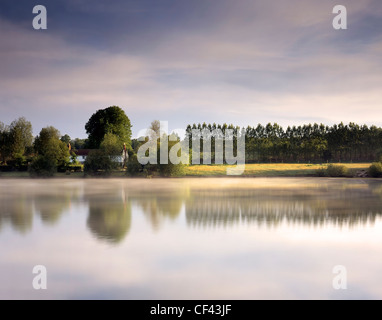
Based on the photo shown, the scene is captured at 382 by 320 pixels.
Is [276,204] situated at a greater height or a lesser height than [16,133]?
lesser

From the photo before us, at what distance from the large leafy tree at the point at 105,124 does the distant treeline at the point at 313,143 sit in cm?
3087

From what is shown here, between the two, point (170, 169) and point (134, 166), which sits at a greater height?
point (134, 166)

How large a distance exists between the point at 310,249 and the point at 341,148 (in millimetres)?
87910

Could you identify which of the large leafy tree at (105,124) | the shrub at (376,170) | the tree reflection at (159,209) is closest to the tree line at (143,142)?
the large leafy tree at (105,124)

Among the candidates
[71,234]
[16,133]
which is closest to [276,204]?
[71,234]

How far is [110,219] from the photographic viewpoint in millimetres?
15562

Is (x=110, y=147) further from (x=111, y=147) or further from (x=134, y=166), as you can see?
(x=134, y=166)

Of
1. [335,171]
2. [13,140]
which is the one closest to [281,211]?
[335,171]

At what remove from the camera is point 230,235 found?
12430mm

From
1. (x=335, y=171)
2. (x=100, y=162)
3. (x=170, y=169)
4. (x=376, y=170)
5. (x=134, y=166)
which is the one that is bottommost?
(x=335, y=171)

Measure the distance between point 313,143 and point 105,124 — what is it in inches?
1963

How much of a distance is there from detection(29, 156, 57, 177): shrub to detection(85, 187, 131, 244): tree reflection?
33.0m

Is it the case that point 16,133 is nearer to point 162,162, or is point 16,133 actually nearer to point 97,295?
point 162,162

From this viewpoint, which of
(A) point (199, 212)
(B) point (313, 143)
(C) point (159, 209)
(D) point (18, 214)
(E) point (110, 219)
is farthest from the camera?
(B) point (313, 143)
